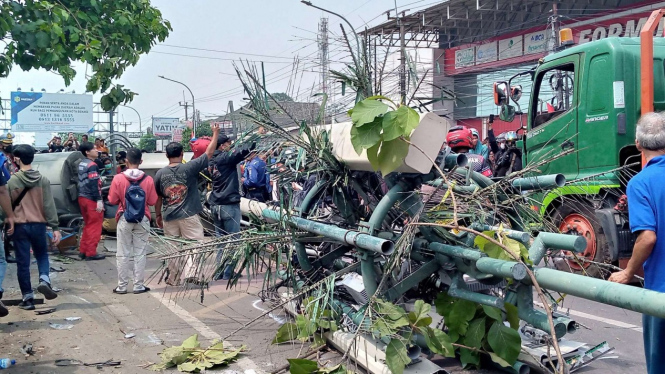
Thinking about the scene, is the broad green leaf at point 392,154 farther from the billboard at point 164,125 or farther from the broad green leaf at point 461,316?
the billboard at point 164,125

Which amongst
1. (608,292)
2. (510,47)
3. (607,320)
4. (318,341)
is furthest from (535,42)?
(608,292)

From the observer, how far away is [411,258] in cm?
402

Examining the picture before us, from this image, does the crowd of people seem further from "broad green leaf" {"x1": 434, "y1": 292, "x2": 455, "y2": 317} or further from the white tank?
the white tank

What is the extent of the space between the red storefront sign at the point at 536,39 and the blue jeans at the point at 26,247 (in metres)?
13.5

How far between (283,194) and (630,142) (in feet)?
13.2

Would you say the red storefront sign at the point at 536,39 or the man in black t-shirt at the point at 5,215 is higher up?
the red storefront sign at the point at 536,39

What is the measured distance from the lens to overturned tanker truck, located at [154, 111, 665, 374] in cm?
352

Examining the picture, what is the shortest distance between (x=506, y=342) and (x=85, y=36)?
6.25 meters

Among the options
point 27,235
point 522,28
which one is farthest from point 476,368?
point 522,28

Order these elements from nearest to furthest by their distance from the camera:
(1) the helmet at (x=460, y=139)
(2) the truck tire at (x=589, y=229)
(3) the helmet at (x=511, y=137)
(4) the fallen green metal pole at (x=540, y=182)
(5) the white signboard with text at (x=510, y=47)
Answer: (4) the fallen green metal pole at (x=540, y=182)
(2) the truck tire at (x=589, y=229)
(1) the helmet at (x=460, y=139)
(3) the helmet at (x=511, y=137)
(5) the white signboard with text at (x=510, y=47)

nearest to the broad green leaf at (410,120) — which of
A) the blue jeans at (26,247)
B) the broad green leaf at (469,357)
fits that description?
the broad green leaf at (469,357)

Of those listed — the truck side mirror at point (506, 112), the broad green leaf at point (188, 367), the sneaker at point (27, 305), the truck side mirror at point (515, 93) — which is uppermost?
the truck side mirror at point (515, 93)

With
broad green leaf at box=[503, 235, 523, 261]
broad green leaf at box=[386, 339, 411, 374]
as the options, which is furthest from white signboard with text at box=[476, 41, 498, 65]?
broad green leaf at box=[386, 339, 411, 374]

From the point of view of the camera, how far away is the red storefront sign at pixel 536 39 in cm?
1877
